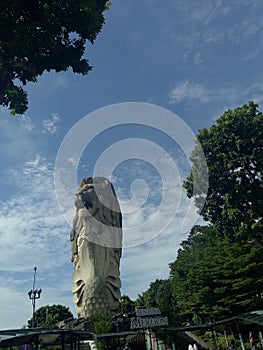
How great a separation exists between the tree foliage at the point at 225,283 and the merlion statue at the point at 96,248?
308 inches

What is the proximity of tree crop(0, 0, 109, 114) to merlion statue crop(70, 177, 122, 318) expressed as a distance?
821 inches

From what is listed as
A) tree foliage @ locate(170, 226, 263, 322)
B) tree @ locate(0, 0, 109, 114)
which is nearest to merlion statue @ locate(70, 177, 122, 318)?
tree foliage @ locate(170, 226, 263, 322)

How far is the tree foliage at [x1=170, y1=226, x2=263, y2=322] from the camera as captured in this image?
77.3 ft

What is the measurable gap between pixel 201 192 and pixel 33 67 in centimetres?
1237

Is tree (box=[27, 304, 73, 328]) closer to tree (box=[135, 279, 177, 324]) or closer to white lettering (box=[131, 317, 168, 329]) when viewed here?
tree (box=[135, 279, 177, 324])

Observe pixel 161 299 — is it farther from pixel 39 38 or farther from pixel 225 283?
pixel 39 38

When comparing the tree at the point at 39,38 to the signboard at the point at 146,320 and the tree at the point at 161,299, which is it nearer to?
the signboard at the point at 146,320

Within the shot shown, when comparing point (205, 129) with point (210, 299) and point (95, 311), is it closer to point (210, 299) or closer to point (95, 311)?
point (210, 299)

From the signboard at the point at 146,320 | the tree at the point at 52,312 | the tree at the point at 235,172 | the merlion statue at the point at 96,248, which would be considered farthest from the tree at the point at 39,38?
the tree at the point at 52,312

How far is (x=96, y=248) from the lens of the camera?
114 feet

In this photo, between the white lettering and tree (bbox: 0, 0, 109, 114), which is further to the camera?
the white lettering

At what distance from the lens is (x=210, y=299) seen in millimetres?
27562

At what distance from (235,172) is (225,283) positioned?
10844 mm

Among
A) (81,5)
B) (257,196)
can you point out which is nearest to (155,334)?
(257,196)
